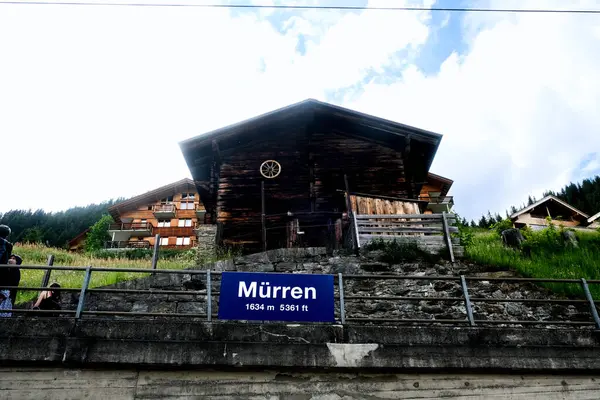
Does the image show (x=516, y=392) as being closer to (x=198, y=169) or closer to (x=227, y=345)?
(x=227, y=345)

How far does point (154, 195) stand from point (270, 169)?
103 feet

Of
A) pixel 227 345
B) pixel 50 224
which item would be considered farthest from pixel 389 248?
pixel 50 224

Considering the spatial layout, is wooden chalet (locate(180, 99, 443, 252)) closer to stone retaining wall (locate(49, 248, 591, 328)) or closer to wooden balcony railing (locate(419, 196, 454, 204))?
stone retaining wall (locate(49, 248, 591, 328))

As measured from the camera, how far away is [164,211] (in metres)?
43.4

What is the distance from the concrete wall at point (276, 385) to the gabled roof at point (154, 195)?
128 ft

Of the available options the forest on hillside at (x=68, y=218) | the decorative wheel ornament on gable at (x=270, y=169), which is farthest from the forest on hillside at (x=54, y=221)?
the decorative wheel ornament on gable at (x=270, y=169)

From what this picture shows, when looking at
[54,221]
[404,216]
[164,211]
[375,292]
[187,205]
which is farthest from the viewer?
[54,221]

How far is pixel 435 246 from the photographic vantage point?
10875 mm

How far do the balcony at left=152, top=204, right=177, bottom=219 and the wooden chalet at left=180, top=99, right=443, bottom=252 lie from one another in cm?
2735

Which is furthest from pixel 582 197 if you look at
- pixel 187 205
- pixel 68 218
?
pixel 68 218

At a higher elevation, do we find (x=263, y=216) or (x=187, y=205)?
(x=187, y=205)

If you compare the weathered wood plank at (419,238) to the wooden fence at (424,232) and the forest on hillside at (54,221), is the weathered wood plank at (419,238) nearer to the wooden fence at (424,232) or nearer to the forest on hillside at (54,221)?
the wooden fence at (424,232)

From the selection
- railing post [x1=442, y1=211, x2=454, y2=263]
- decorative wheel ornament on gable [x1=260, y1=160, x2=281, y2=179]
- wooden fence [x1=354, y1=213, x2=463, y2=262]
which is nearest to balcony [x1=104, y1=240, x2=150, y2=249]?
decorative wheel ornament on gable [x1=260, y1=160, x2=281, y2=179]

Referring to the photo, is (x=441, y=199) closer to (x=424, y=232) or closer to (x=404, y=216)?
(x=424, y=232)
